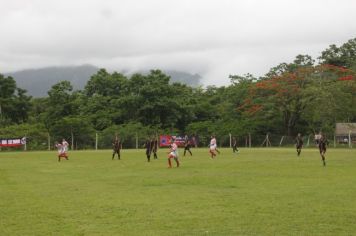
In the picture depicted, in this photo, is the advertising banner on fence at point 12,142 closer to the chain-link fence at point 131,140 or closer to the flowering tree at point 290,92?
the chain-link fence at point 131,140

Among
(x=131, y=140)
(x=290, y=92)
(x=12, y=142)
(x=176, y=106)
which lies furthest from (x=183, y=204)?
(x=176, y=106)

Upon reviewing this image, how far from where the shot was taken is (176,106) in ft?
233

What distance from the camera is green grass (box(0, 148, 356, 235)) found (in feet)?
38.0

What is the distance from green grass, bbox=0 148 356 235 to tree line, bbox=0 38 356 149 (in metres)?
40.4

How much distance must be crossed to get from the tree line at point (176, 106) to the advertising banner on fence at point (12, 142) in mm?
879

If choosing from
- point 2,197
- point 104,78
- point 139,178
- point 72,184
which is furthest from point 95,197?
point 104,78

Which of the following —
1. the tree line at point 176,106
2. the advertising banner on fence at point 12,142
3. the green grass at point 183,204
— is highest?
the tree line at point 176,106

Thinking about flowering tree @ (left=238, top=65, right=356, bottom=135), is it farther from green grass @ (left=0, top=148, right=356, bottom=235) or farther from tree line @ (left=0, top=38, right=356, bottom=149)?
green grass @ (left=0, top=148, right=356, bottom=235)

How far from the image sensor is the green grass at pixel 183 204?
11586 millimetres

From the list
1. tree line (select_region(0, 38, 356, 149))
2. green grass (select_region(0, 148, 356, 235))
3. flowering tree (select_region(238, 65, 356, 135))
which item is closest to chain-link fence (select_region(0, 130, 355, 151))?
tree line (select_region(0, 38, 356, 149))

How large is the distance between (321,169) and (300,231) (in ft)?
53.8

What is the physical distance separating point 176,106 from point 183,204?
56.1 metres

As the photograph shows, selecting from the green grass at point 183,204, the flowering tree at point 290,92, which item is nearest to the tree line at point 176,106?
the flowering tree at point 290,92

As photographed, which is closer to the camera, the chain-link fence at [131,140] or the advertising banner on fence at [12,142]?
the advertising banner on fence at [12,142]
